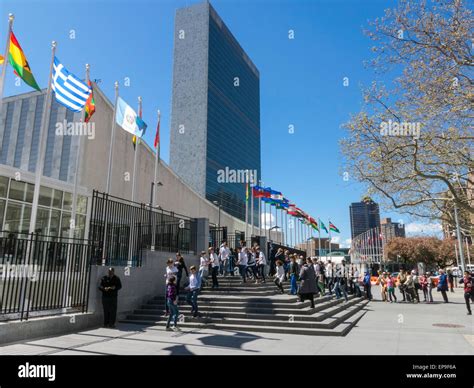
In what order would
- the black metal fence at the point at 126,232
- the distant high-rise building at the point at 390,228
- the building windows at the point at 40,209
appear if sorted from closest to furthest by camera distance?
1. the black metal fence at the point at 126,232
2. the building windows at the point at 40,209
3. the distant high-rise building at the point at 390,228

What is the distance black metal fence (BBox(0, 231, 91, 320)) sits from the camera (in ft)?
31.3

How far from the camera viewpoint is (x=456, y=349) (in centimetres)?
841

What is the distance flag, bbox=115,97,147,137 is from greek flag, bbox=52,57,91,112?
2359 millimetres

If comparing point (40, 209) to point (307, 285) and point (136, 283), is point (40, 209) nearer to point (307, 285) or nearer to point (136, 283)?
point (136, 283)

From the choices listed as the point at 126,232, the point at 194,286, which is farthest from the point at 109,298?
the point at 126,232

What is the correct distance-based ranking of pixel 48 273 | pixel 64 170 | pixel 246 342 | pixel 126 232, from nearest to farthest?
pixel 246 342 → pixel 48 273 → pixel 126 232 → pixel 64 170

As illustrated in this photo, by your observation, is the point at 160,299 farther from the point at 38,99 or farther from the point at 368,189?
the point at 38,99

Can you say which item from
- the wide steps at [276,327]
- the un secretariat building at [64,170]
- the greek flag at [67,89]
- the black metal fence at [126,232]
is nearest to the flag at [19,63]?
the greek flag at [67,89]

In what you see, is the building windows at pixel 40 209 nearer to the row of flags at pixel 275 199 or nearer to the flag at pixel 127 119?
the flag at pixel 127 119

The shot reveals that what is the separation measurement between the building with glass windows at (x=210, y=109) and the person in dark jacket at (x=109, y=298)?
79472 mm

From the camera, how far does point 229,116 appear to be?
110562mm

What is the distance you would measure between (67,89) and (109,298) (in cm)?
757

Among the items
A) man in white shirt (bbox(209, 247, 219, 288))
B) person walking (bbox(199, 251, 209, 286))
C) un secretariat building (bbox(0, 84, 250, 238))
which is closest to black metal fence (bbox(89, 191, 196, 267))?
person walking (bbox(199, 251, 209, 286))

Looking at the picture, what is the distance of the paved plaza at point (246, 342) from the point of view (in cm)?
805
